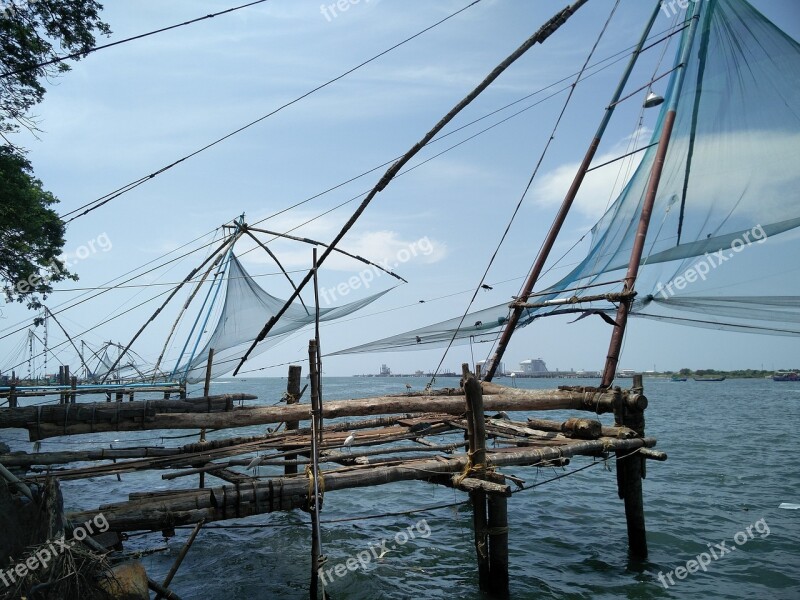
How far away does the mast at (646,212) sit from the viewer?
887cm

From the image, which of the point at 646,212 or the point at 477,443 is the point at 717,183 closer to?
the point at 646,212

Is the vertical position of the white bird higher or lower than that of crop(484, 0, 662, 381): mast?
lower

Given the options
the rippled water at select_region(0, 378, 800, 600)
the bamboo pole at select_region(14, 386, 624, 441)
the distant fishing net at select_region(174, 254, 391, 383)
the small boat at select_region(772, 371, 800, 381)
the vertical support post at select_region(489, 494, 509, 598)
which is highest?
the distant fishing net at select_region(174, 254, 391, 383)

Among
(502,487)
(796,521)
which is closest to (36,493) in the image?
(502,487)

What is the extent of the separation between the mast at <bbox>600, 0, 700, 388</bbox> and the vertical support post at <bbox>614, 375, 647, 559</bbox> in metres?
0.41

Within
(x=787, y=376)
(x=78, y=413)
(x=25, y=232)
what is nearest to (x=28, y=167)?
(x=25, y=232)

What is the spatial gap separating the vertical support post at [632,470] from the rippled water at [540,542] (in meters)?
0.52

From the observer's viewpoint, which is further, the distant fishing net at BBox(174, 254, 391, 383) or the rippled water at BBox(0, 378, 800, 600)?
the distant fishing net at BBox(174, 254, 391, 383)

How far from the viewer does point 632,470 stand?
27.9 ft

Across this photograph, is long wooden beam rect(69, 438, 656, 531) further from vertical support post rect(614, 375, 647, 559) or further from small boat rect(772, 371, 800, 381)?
small boat rect(772, 371, 800, 381)

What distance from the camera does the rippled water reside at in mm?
7957

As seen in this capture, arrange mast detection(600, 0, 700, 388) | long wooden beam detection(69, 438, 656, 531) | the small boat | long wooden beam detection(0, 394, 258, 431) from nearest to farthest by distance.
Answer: long wooden beam detection(69, 438, 656, 531), long wooden beam detection(0, 394, 258, 431), mast detection(600, 0, 700, 388), the small boat

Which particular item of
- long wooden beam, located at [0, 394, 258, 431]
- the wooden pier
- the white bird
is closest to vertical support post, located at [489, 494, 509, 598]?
the wooden pier

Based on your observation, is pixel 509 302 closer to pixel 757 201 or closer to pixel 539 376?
pixel 757 201
